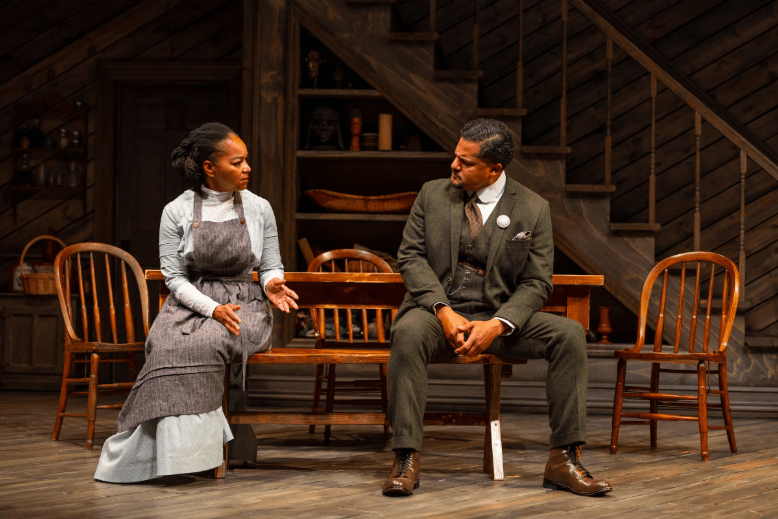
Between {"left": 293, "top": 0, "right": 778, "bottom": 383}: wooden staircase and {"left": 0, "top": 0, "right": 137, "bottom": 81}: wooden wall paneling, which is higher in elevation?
{"left": 0, "top": 0, "right": 137, "bottom": 81}: wooden wall paneling

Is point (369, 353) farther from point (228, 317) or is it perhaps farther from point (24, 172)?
point (24, 172)

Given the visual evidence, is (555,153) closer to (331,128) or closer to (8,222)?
(331,128)

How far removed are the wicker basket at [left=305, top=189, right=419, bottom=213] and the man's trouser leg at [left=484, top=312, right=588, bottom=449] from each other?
2.06 m

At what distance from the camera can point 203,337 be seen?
2.57 metres

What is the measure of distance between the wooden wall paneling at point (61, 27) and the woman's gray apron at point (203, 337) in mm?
3618

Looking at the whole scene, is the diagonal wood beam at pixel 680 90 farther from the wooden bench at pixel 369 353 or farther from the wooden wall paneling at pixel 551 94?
the wooden bench at pixel 369 353

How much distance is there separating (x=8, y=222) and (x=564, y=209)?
3.93 meters

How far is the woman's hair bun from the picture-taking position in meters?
2.72

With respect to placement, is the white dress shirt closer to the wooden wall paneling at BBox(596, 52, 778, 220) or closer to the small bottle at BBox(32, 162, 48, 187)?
the wooden wall paneling at BBox(596, 52, 778, 220)

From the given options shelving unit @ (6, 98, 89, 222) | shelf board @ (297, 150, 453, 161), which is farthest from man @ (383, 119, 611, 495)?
shelving unit @ (6, 98, 89, 222)

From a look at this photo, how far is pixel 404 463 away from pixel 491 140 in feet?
3.56

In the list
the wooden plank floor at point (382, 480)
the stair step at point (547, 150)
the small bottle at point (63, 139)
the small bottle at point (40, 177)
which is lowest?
the wooden plank floor at point (382, 480)

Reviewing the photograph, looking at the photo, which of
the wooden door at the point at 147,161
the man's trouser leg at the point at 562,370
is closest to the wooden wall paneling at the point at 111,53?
the wooden door at the point at 147,161

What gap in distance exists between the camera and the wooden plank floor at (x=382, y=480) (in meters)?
2.21
